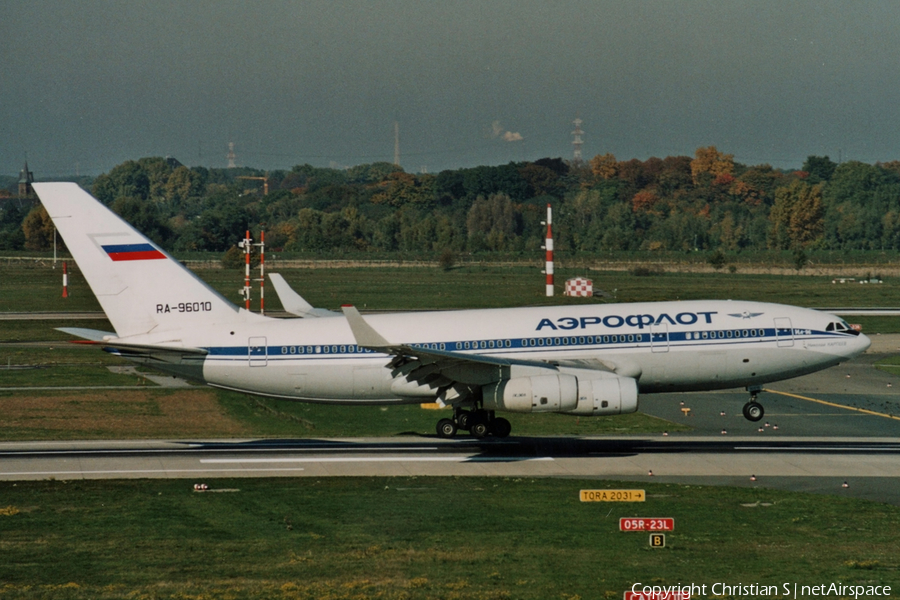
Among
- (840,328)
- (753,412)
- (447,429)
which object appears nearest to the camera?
(447,429)

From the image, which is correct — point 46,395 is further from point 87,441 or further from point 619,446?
point 619,446

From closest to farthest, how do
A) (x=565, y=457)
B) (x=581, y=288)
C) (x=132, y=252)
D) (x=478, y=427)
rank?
(x=565, y=457) < (x=132, y=252) < (x=478, y=427) < (x=581, y=288)

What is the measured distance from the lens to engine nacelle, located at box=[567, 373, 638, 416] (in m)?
35.5

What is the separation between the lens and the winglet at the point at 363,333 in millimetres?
33500

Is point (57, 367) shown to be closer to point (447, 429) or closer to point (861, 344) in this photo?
point (447, 429)

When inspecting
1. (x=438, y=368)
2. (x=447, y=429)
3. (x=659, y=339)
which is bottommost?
(x=447, y=429)

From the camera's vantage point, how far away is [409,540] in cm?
2481

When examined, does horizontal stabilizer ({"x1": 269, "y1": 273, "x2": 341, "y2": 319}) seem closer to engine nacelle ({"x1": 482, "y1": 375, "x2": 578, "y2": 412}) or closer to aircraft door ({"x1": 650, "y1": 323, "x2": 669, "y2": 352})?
engine nacelle ({"x1": 482, "y1": 375, "x2": 578, "y2": 412})

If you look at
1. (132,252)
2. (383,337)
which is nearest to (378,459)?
(383,337)

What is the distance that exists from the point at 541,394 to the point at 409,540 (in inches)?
456

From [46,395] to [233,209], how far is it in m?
125

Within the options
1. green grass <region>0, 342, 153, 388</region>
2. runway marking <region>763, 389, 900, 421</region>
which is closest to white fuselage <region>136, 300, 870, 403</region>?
runway marking <region>763, 389, 900, 421</region>

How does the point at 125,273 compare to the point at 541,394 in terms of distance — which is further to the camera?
the point at 125,273

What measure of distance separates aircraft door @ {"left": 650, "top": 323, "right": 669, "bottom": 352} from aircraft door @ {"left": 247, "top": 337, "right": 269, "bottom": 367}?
548 inches
